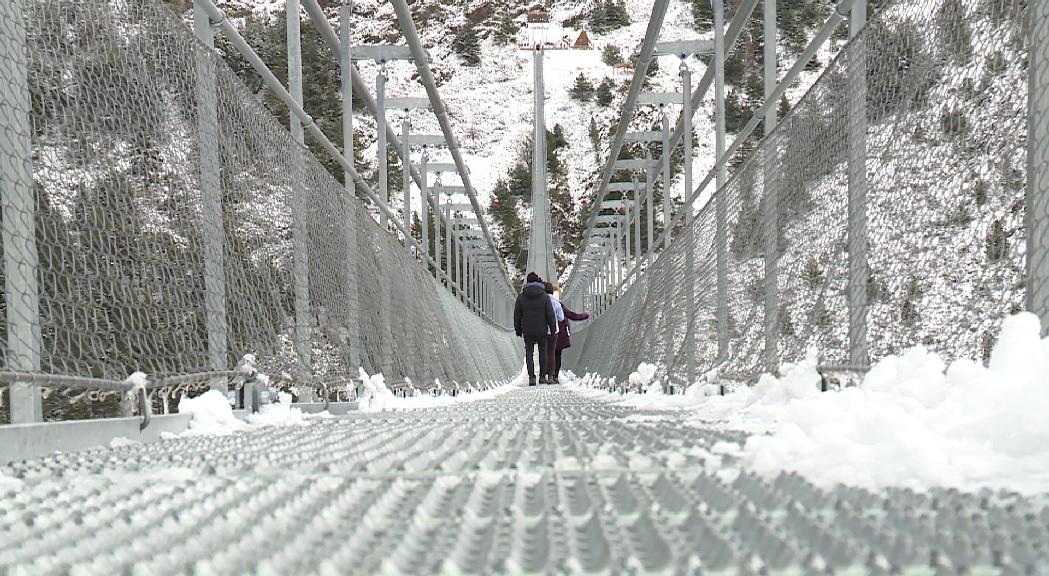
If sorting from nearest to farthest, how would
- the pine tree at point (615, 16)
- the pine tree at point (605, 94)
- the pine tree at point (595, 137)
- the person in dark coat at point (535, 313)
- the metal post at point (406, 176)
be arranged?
the person in dark coat at point (535, 313)
the metal post at point (406, 176)
the pine tree at point (595, 137)
the pine tree at point (605, 94)
the pine tree at point (615, 16)

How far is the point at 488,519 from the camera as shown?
1104 millimetres

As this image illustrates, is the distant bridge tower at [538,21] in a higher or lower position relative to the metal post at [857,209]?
higher

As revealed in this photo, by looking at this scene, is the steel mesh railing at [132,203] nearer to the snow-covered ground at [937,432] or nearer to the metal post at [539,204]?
the snow-covered ground at [937,432]

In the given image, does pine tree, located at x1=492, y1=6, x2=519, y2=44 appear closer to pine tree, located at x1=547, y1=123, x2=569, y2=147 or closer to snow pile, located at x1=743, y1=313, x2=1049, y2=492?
pine tree, located at x1=547, y1=123, x2=569, y2=147

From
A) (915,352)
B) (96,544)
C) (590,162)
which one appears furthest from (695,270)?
(590,162)

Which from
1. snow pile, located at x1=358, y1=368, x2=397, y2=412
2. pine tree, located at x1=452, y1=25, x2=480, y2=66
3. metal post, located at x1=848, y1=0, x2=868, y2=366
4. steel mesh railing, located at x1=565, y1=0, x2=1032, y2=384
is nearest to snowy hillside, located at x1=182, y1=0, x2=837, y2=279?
pine tree, located at x1=452, y1=25, x2=480, y2=66

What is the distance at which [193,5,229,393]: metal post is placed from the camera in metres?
3.15

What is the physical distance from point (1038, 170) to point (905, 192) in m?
0.65

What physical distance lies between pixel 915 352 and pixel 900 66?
1.13m

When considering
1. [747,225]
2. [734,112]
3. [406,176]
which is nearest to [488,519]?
[747,225]

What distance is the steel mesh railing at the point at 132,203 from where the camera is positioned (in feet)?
7.29

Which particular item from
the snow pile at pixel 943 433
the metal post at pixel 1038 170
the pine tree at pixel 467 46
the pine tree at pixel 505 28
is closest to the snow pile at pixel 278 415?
the snow pile at pixel 943 433

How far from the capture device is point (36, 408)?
2172mm

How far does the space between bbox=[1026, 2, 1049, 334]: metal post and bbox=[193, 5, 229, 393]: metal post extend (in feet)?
7.12
